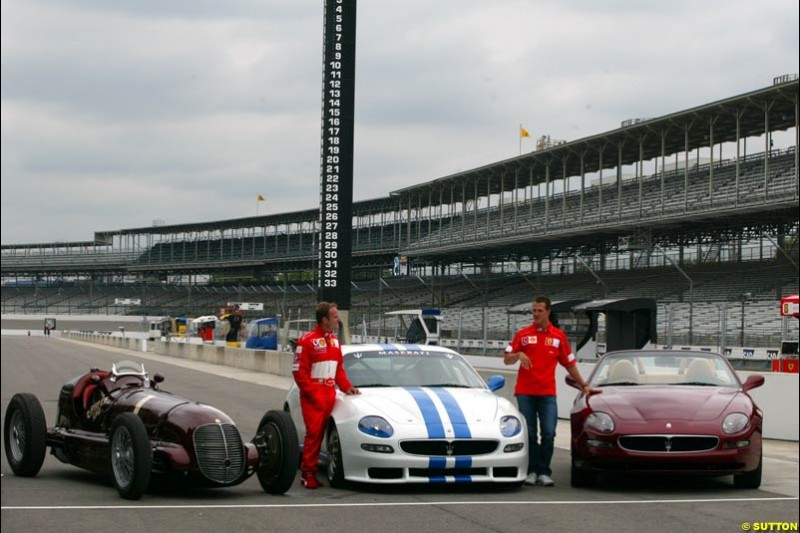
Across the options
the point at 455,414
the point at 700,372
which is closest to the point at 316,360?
the point at 455,414

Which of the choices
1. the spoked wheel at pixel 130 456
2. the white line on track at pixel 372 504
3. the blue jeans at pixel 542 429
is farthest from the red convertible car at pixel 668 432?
the spoked wheel at pixel 130 456

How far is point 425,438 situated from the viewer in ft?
28.8

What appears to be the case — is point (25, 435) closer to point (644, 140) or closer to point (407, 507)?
point (407, 507)

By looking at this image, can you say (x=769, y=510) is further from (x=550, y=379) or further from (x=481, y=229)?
(x=481, y=229)

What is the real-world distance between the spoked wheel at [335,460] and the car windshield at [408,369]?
801 millimetres

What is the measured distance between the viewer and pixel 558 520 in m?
7.57

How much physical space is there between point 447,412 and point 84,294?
348 feet

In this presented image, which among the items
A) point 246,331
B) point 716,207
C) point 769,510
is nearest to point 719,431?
point 769,510

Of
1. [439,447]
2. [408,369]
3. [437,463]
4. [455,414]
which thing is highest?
[408,369]

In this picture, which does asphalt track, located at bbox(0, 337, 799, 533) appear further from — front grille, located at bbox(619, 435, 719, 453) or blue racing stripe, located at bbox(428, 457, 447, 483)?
front grille, located at bbox(619, 435, 719, 453)

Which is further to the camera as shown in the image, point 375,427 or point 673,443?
point 673,443

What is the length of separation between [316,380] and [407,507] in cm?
161

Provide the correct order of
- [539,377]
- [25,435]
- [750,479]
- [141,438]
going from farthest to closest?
[539,377]
[750,479]
[25,435]
[141,438]

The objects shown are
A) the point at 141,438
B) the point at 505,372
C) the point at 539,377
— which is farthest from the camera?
the point at 505,372
